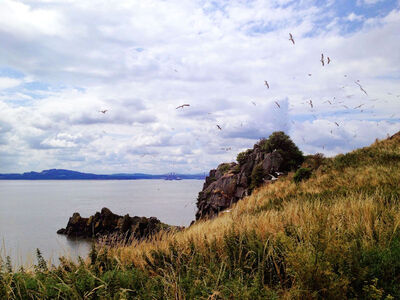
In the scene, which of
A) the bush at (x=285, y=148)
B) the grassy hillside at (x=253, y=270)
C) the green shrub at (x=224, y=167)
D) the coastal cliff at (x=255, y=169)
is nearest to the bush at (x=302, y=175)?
the coastal cliff at (x=255, y=169)

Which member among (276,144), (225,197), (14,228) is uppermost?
(276,144)

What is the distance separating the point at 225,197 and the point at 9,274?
31348mm

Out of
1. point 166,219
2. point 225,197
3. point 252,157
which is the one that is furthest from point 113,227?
point 252,157

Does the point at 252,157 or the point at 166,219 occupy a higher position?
the point at 252,157

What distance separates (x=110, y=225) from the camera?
5284 centimetres

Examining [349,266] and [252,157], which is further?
[252,157]

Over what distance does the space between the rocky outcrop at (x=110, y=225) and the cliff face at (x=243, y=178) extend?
7930mm

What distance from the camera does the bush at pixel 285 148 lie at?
3353 cm

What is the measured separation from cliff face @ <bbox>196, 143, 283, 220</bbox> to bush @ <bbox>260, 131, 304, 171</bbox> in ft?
2.45

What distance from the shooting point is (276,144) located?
116 feet

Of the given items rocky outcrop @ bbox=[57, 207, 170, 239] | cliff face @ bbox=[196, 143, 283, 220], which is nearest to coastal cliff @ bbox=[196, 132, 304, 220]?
cliff face @ bbox=[196, 143, 283, 220]

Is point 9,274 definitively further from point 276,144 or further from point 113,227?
point 113,227

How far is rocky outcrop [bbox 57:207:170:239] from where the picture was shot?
45844mm

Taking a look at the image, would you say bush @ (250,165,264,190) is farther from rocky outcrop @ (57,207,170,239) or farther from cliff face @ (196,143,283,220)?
rocky outcrop @ (57,207,170,239)
